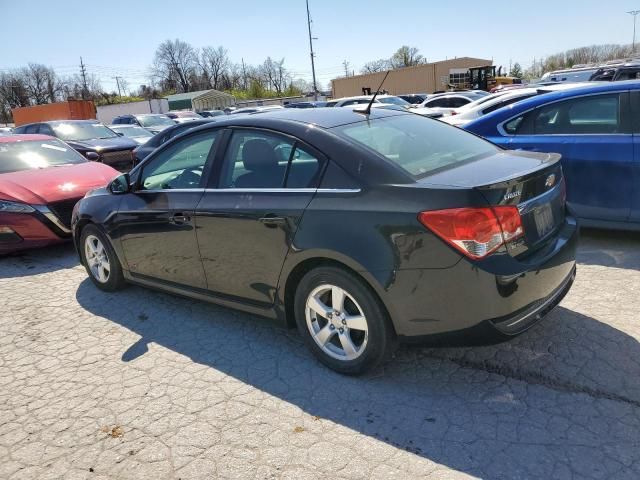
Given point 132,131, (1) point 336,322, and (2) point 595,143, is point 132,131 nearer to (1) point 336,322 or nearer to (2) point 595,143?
(2) point 595,143

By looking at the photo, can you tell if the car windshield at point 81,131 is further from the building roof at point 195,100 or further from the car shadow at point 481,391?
the building roof at point 195,100

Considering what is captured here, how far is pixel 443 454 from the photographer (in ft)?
7.84

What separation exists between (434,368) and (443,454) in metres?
0.79

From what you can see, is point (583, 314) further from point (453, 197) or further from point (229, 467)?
point (229, 467)

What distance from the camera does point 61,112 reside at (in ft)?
119

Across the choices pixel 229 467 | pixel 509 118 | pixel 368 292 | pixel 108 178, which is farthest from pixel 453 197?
pixel 108 178

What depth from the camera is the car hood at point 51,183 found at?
6.07m

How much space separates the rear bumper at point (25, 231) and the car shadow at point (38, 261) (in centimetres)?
23

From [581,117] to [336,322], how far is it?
3.62m

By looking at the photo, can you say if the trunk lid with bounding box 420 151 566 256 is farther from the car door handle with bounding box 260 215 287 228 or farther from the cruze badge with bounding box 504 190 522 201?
the car door handle with bounding box 260 215 287 228

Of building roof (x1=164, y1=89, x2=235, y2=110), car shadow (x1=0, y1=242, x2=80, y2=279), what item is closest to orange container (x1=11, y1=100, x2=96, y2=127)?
building roof (x1=164, y1=89, x2=235, y2=110)

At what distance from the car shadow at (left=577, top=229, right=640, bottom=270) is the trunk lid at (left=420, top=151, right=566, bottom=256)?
1.68 meters

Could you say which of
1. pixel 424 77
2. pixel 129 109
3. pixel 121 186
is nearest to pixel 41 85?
pixel 129 109

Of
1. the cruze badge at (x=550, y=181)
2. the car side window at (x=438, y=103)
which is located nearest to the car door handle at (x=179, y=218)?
the cruze badge at (x=550, y=181)
